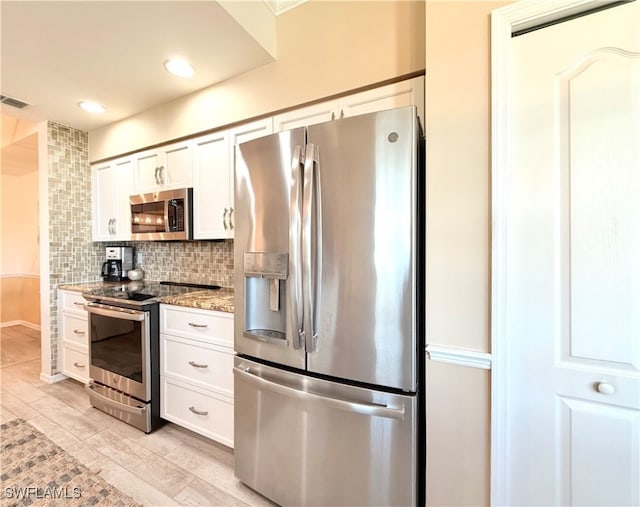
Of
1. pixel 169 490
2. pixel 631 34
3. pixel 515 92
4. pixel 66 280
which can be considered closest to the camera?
pixel 631 34

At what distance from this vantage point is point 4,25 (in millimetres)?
1547

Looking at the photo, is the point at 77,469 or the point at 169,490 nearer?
the point at 169,490

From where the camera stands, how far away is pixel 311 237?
4.06ft

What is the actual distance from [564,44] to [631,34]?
0.56 ft

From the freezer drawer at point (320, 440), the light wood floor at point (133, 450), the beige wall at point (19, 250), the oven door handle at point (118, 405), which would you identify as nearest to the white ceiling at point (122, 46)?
the freezer drawer at point (320, 440)

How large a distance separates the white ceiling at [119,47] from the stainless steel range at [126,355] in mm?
1593

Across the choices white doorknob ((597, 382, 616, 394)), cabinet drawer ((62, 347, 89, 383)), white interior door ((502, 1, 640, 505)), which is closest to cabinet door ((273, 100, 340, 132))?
white interior door ((502, 1, 640, 505))

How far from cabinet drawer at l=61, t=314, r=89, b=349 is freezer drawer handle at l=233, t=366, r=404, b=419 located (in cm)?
216

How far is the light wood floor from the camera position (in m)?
1.55

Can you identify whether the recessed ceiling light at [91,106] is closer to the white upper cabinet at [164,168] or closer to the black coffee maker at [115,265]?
the white upper cabinet at [164,168]

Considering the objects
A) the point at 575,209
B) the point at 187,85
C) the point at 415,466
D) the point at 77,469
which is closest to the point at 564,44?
the point at 575,209

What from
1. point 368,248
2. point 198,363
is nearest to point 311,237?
point 368,248

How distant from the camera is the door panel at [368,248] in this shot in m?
1.10

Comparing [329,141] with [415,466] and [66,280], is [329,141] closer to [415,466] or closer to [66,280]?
[415,466]
